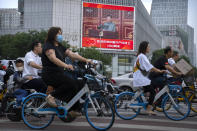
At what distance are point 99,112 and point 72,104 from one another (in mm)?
492

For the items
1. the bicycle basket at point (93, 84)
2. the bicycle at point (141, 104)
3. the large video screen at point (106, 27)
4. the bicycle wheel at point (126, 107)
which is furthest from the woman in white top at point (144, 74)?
the large video screen at point (106, 27)

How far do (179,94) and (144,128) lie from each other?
1.85 metres

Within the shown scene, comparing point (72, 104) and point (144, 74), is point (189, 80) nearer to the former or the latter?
point (144, 74)

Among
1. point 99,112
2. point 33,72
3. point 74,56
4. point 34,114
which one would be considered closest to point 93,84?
point 99,112

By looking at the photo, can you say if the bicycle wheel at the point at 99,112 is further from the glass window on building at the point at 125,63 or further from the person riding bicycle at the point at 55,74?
the glass window on building at the point at 125,63

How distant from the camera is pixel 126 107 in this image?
7453mm

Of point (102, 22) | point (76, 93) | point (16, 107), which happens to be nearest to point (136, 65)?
point (76, 93)

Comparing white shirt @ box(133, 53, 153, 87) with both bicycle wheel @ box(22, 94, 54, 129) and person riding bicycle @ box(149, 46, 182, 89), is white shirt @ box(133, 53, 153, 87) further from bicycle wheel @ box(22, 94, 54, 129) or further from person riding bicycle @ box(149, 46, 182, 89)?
bicycle wheel @ box(22, 94, 54, 129)

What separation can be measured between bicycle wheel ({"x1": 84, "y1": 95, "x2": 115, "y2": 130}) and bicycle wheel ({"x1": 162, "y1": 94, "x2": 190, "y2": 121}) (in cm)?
234

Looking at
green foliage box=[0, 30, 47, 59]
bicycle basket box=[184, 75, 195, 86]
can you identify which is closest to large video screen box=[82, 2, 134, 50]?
green foliage box=[0, 30, 47, 59]

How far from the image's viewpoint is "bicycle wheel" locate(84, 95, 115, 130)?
17.5 feet

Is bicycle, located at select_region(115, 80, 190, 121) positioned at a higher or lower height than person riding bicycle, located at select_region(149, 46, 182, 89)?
lower

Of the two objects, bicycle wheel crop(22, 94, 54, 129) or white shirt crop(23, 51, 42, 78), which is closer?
bicycle wheel crop(22, 94, 54, 129)

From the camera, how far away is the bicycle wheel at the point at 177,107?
730 cm
